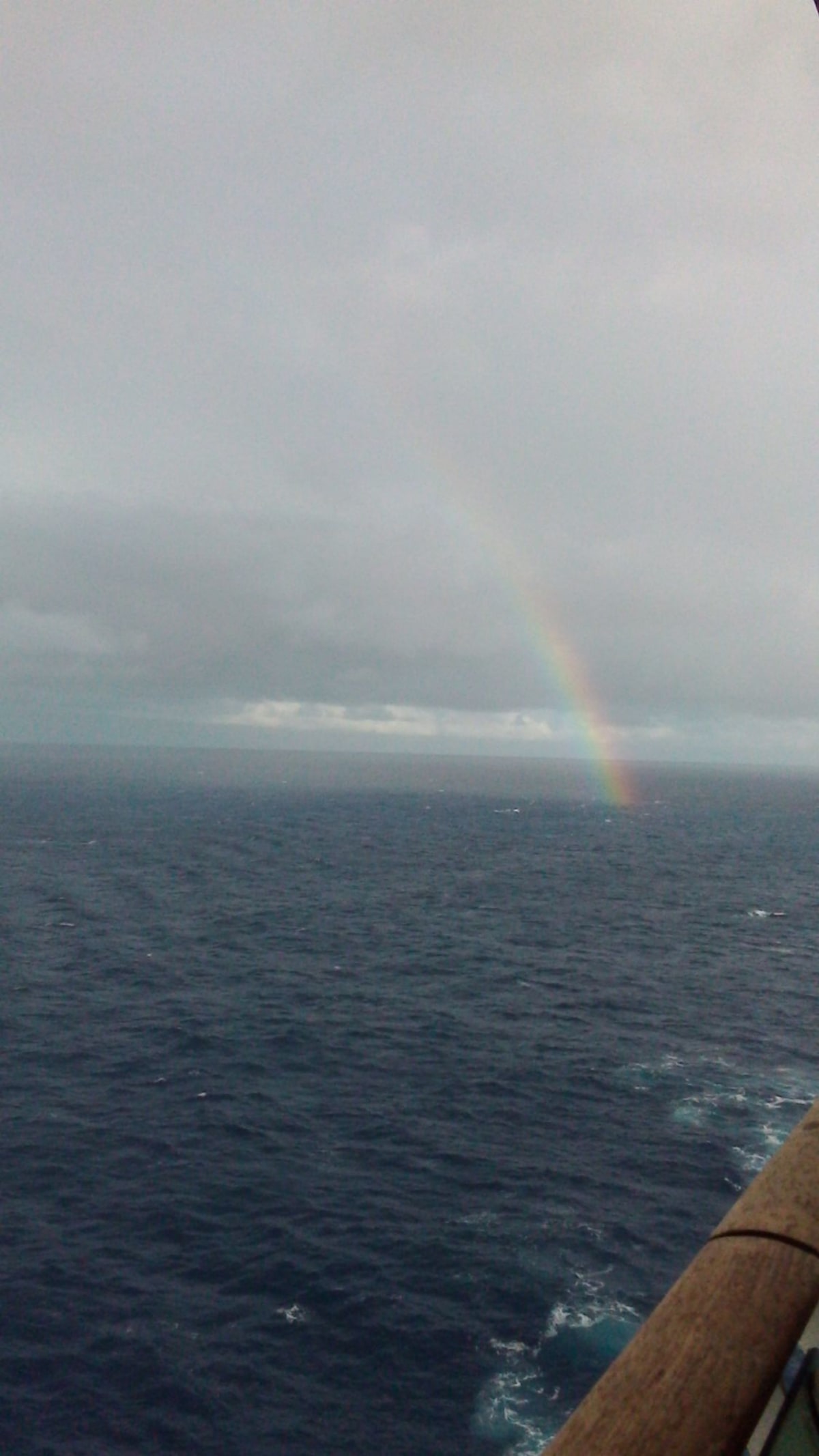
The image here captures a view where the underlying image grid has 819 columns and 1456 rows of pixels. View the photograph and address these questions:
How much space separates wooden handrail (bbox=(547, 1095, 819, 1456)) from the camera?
2.91m

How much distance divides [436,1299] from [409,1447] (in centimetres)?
712

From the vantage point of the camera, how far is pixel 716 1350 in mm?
3188

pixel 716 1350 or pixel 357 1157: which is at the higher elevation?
pixel 716 1350

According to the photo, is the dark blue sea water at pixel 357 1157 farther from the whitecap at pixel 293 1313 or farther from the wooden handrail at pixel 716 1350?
the wooden handrail at pixel 716 1350

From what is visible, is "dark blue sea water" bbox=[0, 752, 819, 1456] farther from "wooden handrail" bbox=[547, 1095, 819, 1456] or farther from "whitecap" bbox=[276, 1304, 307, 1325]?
"wooden handrail" bbox=[547, 1095, 819, 1456]

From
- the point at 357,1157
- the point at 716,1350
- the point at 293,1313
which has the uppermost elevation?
the point at 716,1350

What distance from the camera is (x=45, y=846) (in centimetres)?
16062

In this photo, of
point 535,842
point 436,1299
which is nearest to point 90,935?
point 436,1299

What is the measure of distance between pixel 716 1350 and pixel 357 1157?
1997 inches

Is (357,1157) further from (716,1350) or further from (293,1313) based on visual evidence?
(716,1350)

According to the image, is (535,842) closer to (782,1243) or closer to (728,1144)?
(728,1144)

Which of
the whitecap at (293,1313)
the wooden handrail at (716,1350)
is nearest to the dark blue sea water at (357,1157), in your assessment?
the whitecap at (293,1313)

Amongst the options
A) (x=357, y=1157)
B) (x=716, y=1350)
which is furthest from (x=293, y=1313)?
(x=716, y=1350)

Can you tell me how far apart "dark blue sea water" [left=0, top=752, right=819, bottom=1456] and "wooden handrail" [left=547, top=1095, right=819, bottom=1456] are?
32816mm
